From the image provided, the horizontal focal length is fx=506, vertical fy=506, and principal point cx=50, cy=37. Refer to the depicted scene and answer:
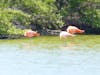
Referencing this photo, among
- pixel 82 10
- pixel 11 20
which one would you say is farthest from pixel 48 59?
pixel 82 10

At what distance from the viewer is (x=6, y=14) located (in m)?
24.5

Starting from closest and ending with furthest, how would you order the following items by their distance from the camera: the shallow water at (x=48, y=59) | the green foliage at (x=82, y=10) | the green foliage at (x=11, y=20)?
the shallow water at (x=48, y=59)
the green foliage at (x=11, y=20)
the green foliage at (x=82, y=10)

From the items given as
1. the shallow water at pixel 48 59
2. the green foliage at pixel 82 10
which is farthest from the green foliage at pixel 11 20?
the green foliage at pixel 82 10

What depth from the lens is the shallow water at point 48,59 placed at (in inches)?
590

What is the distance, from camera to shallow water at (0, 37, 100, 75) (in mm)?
14977

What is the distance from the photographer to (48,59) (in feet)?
56.6

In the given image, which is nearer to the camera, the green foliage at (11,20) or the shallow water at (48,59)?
the shallow water at (48,59)

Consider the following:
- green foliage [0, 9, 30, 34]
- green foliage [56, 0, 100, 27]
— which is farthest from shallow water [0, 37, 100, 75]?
green foliage [56, 0, 100, 27]

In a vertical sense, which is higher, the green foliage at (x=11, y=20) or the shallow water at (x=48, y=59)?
the green foliage at (x=11, y=20)

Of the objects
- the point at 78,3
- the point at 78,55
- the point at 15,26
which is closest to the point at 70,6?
the point at 78,3

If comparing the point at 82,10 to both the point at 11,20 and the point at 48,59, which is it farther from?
the point at 48,59

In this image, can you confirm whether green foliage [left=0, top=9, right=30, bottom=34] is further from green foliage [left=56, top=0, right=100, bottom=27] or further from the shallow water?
green foliage [left=56, top=0, right=100, bottom=27]

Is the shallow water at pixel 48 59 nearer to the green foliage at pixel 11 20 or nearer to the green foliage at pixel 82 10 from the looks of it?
the green foliage at pixel 11 20

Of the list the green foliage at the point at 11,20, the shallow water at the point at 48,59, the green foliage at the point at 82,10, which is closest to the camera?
the shallow water at the point at 48,59
